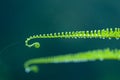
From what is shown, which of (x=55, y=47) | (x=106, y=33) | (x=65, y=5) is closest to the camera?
(x=106, y=33)

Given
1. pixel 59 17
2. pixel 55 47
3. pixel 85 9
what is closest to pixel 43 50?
pixel 55 47

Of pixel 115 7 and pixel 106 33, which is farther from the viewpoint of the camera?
pixel 115 7

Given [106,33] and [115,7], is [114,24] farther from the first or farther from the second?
[106,33]

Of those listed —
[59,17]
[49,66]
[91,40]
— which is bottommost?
[49,66]

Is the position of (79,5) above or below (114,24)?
above

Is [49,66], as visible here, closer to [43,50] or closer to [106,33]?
[43,50]

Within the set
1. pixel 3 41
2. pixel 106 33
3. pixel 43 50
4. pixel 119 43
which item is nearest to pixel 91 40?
pixel 119 43

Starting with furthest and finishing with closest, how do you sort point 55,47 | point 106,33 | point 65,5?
point 65,5 → point 55,47 → point 106,33
